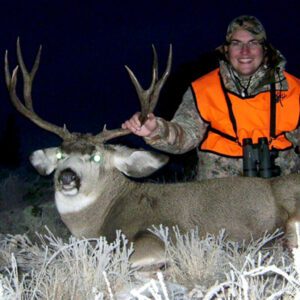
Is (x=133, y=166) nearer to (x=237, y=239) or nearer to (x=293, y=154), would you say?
(x=237, y=239)

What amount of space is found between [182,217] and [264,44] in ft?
8.59

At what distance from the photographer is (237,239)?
497 cm

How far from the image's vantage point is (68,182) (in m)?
5.23

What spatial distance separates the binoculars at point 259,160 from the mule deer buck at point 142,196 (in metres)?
0.88

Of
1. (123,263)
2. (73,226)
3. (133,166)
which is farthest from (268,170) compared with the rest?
(123,263)

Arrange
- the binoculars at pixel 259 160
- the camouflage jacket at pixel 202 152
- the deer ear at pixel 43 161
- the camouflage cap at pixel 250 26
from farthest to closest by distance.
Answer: the camouflage cap at pixel 250 26 → the camouflage jacket at pixel 202 152 → the binoculars at pixel 259 160 → the deer ear at pixel 43 161

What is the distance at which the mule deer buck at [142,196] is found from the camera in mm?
5035

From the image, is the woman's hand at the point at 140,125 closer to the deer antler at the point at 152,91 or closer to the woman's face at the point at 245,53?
the deer antler at the point at 152,91

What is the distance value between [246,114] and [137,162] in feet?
4.87

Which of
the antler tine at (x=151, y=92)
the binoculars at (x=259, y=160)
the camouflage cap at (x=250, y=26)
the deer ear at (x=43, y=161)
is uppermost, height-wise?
the camouflage cap at (x=250, y=26)

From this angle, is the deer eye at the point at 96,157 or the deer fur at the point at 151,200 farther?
the deer eye at the point at 96,157

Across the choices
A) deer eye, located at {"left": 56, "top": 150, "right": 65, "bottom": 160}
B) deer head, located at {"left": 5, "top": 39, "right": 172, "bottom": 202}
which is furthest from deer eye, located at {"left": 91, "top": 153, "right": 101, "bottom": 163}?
deer eye, located at {"left": 56, "top": 150, "right": 65, "bottom": 160}

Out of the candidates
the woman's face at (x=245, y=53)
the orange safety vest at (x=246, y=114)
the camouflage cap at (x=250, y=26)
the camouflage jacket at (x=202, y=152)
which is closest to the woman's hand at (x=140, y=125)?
the camouflage jacket at (x=202, y=152)

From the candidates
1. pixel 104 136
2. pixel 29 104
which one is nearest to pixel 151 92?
pixel 104 136
